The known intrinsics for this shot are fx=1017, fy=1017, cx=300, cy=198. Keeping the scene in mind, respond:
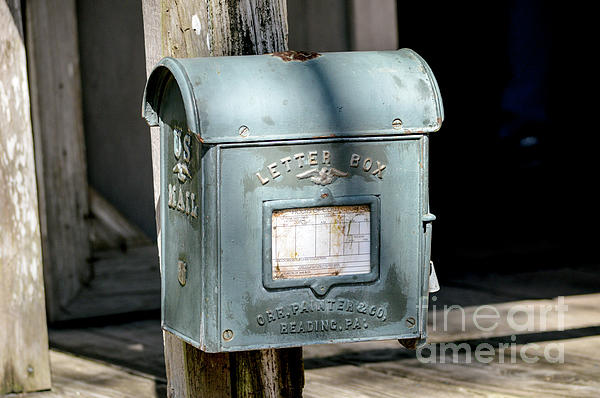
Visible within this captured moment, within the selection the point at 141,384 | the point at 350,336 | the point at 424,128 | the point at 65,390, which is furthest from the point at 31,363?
the point at 424,128

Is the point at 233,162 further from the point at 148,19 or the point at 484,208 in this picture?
the point at 484,208

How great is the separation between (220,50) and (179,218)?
0.42 m

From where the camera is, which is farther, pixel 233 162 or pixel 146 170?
pixel 146 170

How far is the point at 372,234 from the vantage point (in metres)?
2.29

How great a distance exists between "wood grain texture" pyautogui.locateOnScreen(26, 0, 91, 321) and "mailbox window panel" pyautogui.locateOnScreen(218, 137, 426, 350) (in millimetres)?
2768

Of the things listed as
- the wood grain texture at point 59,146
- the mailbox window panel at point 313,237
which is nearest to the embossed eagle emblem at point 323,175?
the mailbox window panel at point 313,237

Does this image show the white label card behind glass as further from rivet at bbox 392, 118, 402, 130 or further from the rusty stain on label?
the rusty stain on label

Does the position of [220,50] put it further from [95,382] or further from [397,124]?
[95,382]

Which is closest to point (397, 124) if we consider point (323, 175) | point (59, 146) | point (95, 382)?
point (323, 175)

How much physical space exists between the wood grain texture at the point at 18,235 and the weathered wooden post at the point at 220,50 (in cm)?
117

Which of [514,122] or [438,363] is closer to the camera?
[438,363]

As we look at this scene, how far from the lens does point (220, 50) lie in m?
2.45

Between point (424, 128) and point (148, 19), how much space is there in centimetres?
87

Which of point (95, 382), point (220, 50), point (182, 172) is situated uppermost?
point (220, 50)
